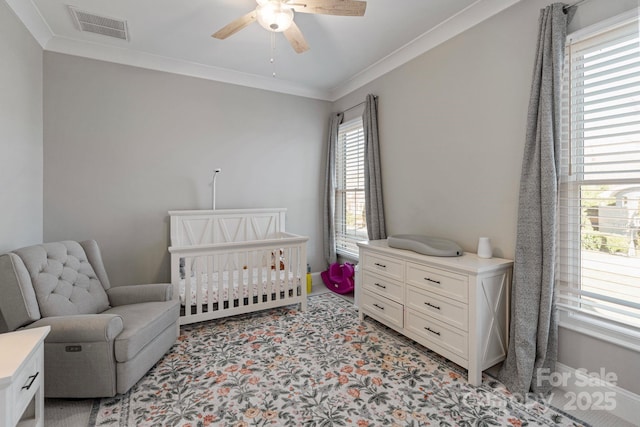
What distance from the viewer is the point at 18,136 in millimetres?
2270

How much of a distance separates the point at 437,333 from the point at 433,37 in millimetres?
2497

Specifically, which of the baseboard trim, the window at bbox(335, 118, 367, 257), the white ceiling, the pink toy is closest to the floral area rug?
the baseboard trim

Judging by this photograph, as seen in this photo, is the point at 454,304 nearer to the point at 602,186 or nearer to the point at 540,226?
the point at 540,226

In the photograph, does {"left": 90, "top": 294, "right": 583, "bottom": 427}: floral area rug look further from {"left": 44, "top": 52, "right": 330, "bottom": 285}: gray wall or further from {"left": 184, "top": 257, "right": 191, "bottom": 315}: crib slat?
{"left": 44, "top": 52, "right": 330, "bottom": 285}: gray wall

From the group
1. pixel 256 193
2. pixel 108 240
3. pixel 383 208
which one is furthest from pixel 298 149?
pixel 108 240

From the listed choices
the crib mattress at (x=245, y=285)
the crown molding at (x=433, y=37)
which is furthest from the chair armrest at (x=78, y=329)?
the crown molding at (x=433, y=37)

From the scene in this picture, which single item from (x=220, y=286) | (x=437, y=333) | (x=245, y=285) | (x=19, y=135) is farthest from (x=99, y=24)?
(x=437, y=333)

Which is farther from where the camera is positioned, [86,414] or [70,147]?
[70,147]

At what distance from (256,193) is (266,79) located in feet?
4.67

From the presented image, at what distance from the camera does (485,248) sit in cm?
218

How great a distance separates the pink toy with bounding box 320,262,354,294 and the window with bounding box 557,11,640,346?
7.05 ft

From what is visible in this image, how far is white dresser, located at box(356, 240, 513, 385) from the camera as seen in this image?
6.29ft

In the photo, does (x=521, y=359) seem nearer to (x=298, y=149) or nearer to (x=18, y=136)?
(x=298, y=149)

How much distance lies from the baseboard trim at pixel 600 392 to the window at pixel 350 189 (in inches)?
88.0
